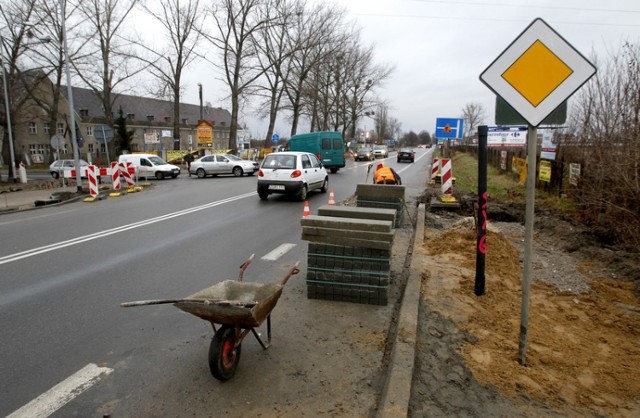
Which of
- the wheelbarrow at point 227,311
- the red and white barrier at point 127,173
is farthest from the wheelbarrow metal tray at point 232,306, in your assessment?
the red and white barrier at point 127,173

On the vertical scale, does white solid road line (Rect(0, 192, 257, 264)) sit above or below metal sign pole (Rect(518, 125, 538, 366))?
below

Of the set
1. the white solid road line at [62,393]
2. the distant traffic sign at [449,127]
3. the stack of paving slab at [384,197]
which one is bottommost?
the white solid road line at [62,393]

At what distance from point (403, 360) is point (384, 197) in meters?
6.06

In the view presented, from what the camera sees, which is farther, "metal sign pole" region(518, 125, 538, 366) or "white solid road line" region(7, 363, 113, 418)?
"metal sign pole" region(518, 125, 538, 366)

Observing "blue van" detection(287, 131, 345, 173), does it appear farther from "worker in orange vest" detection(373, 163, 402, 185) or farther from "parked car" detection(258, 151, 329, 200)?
"worker in orange vest" detection(373, 163, 402, 185)

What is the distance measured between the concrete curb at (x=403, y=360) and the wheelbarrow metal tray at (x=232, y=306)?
3.63 feet

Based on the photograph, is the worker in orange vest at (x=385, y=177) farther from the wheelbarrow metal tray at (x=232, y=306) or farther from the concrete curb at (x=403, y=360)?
the wheelbarrow metal tray at (x=232, y=306)

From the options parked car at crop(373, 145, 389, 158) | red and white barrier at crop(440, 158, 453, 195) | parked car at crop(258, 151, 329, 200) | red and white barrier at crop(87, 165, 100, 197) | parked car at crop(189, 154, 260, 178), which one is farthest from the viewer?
parked car at crop(373, 145, 389, 158)

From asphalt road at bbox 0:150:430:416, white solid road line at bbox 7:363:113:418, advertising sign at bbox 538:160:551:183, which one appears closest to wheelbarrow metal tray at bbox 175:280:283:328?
asphalt road at bbox 0:150:430:416

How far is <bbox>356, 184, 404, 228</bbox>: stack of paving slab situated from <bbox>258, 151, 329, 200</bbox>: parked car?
468 cm

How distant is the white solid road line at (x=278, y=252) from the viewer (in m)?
7.01

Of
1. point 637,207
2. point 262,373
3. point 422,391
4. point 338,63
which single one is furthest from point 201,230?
point 338,63

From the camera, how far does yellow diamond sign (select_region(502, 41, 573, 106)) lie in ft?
10.9

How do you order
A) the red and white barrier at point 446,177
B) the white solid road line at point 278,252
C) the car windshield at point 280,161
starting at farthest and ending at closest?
1. the car windshield at point 280,161
2. the red and white barrier at point 446,177
3. the white solid road line at point 278,252
